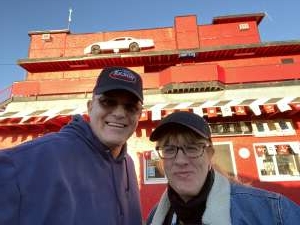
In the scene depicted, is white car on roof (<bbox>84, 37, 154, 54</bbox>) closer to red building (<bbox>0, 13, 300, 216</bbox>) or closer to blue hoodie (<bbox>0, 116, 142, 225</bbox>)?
red building (<bbox>0, 13, 300, 216</bbox>)

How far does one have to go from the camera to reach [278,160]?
12.0m

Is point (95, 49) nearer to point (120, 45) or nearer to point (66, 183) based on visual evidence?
point (120, 45)

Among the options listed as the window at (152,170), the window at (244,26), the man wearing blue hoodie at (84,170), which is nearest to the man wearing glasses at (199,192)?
the man wearing blue hoodie at (84,170)

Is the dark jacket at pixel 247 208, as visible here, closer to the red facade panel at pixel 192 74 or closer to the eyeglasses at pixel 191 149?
the eyeglasses at pixel 191 149

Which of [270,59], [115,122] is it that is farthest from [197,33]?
[115,122]

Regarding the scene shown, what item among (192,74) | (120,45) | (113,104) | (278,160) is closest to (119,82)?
Result: (113,104)

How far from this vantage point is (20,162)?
1829 millimetres

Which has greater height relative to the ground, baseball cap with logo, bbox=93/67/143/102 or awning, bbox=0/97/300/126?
awning, bbox=0/97/300/126

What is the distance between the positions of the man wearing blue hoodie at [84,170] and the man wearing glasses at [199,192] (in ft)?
1.49

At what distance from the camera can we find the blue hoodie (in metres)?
1.76

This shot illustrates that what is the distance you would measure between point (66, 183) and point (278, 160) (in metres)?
11.7

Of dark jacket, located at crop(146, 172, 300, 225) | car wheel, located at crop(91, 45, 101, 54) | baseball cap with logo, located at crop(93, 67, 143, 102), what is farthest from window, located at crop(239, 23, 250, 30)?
dark jacket, located at crop(146, 172, 300, 225)

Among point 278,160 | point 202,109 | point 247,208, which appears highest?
point 202,109

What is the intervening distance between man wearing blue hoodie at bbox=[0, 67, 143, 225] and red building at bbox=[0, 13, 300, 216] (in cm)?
918
